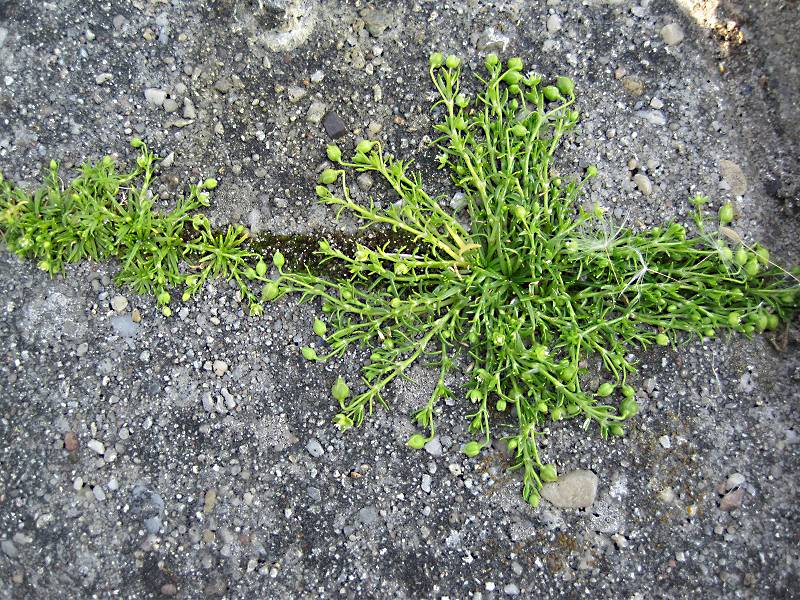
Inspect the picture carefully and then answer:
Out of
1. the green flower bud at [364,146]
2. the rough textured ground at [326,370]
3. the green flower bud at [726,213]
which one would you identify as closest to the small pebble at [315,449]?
the rough textured ground at [326,370]

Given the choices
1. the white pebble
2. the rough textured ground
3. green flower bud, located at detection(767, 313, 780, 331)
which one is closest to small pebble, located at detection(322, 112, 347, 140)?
the rough textured ground

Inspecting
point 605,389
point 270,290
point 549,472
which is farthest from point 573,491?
point 270,290

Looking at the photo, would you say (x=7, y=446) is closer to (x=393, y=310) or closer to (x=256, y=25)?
(x=393, y=310)

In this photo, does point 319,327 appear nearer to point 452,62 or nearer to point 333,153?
point 333,153

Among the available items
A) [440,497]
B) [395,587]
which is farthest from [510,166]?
[395,587]

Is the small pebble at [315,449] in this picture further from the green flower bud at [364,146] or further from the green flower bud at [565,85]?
the green flower bud at [565,85]

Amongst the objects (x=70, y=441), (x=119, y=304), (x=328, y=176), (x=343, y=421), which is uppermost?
(x=328, y=176)
